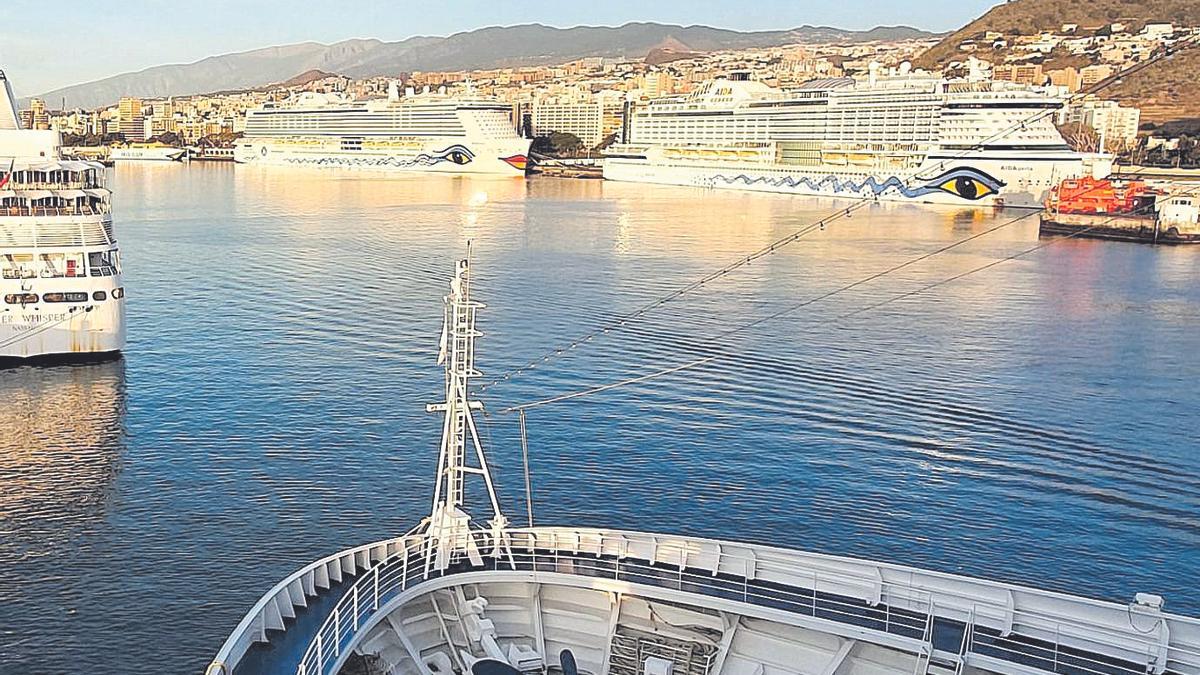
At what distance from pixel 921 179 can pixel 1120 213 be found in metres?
14.7

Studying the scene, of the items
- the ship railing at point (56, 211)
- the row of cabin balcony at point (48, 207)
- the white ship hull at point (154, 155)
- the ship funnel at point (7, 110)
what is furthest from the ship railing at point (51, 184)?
the white ship hull at point (154, 155)

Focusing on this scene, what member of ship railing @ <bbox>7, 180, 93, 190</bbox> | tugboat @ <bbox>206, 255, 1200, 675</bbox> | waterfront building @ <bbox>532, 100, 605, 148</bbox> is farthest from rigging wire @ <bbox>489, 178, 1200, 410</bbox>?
waterfront building @ <bbox>532, 100, 605, 148</bbox>

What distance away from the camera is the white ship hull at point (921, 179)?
60469 millimetres

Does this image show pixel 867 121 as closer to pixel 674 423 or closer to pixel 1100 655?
pixel 674 423

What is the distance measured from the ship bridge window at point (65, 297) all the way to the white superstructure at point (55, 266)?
0.02 metres

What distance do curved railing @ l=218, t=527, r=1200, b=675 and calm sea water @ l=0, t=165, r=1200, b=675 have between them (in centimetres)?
281

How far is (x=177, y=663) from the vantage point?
10.1 m

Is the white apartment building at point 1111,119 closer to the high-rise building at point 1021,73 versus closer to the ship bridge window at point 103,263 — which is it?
the high-rise building at point 1021,73

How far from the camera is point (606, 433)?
17172mm

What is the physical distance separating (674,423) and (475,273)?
702 inches

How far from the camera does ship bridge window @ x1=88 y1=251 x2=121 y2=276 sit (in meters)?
21.8

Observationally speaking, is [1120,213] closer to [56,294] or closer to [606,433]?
[606,433]

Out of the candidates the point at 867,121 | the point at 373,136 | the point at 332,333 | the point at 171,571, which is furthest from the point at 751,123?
the point at 171,571

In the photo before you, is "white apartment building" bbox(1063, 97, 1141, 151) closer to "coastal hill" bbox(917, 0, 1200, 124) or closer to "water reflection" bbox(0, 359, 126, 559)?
"coastal hill" bbox(917, 0, 1200, 124)
